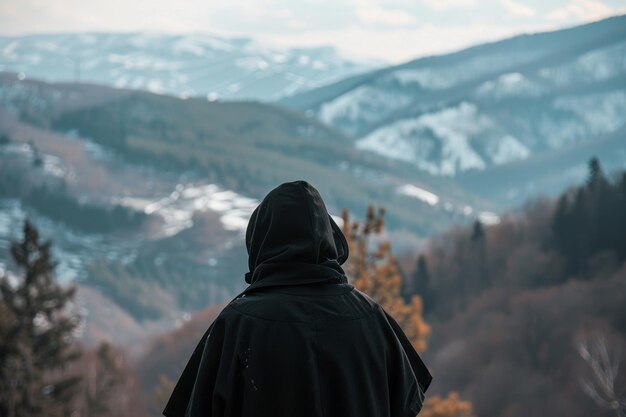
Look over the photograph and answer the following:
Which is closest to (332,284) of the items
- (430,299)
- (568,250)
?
(568,250)

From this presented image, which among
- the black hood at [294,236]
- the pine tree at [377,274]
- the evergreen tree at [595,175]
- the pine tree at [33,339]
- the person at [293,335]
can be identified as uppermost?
the black hood at [294,236]

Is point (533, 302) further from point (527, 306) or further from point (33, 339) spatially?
point (33, 339)

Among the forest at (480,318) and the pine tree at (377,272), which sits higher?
the pine tree at (377,272)

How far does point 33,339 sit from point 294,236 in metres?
21.8

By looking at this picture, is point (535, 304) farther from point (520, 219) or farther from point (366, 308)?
point (366, 308)

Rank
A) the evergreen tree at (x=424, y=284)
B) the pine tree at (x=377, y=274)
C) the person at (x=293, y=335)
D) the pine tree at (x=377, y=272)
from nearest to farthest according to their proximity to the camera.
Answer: the person at (x=293, y=335) < the pine tree at (x=377, y=272) < the pine tree at (x=377, y=274) < the evergreen tree at (x=424, y=284)

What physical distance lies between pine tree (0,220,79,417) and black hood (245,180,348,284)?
16.2 m

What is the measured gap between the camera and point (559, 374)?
253ft

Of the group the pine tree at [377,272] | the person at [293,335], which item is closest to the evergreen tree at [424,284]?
the pine tree at [377,272]

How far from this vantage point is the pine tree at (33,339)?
72.3 feet

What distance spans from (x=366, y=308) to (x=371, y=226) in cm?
1447

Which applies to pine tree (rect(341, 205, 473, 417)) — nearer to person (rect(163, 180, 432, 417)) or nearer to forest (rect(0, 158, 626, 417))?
forest (rect(0, 158, 626, 417))

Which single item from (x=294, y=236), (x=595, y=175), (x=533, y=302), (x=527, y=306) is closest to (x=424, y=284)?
(x=527, y=306)

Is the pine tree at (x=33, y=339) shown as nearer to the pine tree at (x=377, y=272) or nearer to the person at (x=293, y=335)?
the pine tree at (x=377, y=272)
